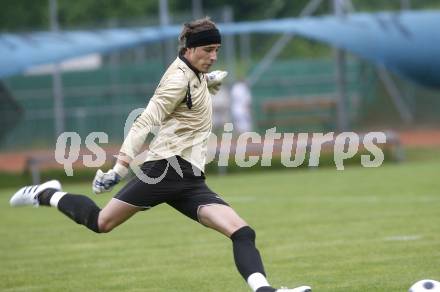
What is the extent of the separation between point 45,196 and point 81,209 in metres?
0.50

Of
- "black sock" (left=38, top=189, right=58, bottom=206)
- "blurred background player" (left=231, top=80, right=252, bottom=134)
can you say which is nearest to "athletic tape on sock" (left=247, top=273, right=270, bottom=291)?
"black sock" (left=38, top=189, right=58, bottom=206)

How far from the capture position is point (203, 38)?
6664 mm

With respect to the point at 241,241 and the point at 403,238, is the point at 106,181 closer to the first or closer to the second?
the point at 241,241

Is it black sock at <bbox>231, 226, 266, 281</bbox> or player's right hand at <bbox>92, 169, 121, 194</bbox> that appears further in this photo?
player's right hand at <bbox>92, 169, 121, 194</bbox>

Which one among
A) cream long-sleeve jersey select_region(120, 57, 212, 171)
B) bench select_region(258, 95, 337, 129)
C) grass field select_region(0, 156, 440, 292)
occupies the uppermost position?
cream long-sleeve jersey select_region(120, 57, 212, 171)

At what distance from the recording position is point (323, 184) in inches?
659

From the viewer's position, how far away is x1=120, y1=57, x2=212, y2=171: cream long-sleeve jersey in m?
6.52

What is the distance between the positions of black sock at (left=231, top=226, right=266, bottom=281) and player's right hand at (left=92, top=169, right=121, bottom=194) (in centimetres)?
78

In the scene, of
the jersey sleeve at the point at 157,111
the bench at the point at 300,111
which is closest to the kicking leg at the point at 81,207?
the jersey sleeve at the point at 157,111

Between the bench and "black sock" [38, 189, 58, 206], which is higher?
"black sock" [38, 189, 58, 206]

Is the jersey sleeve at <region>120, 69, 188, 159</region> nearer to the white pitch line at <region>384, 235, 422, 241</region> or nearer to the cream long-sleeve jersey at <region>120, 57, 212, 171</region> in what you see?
the cream long-sleeve jersey at <region>120, 57, 212, 171</region>

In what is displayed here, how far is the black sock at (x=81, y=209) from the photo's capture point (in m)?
7.08

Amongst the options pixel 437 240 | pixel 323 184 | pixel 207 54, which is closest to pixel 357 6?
pixel 323 184

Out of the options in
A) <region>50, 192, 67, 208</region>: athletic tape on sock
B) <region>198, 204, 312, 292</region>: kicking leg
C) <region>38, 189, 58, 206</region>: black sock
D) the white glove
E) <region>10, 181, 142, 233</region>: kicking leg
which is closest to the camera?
<region>198, 204, 312, 292</region>: kicking leg
